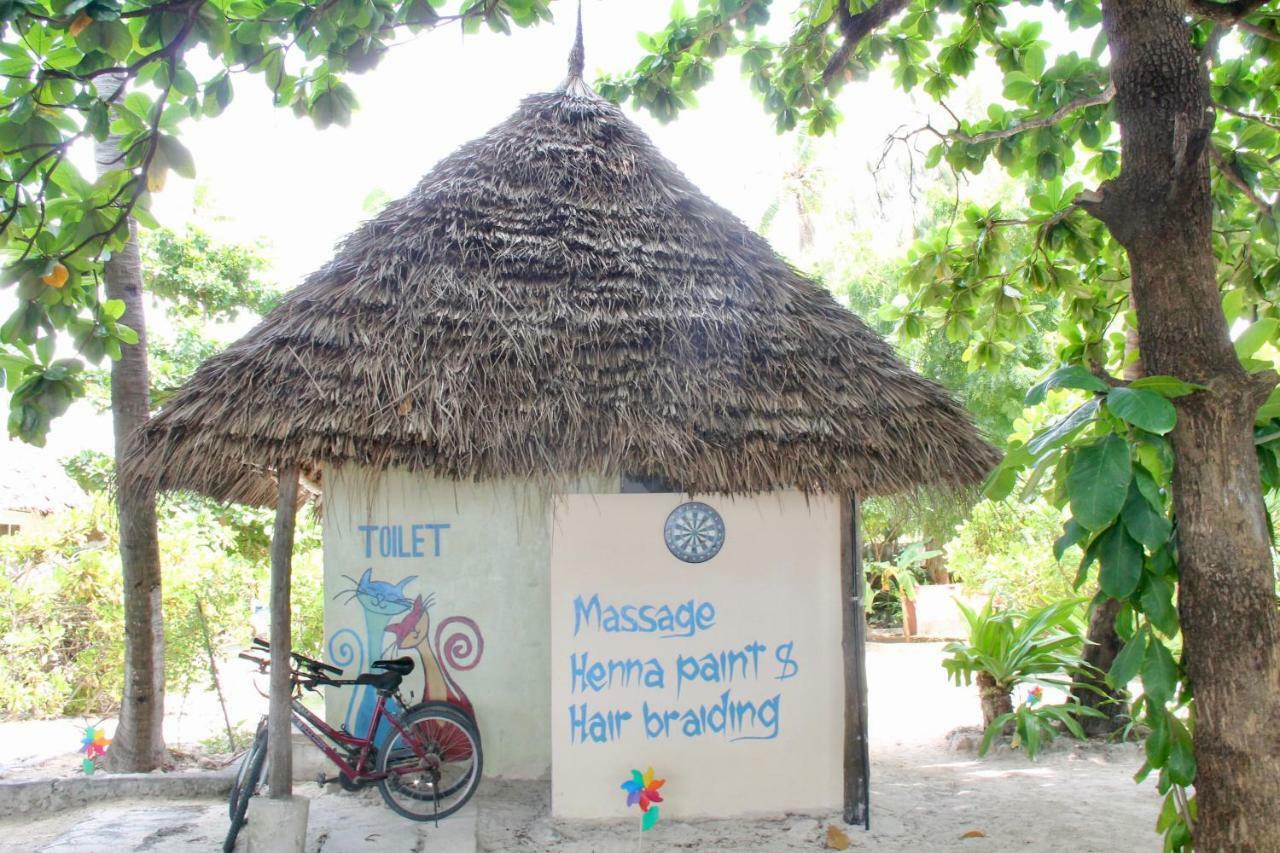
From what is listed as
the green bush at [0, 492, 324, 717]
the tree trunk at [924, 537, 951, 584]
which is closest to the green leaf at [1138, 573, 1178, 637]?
the green bush at [0, 492, 324, 717]

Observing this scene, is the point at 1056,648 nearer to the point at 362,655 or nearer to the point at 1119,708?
the point at 1119,708

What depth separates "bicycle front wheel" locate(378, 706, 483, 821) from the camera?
182 inches

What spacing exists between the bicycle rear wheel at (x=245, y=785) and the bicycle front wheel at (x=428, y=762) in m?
0.59

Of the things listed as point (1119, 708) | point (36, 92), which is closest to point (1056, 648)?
point (1119, 708)

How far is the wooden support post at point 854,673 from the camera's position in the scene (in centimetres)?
470

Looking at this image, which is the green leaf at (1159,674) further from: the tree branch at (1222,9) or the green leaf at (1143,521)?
the tree branch at (1222,9)

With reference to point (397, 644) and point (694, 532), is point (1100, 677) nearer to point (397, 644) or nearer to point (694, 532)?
point (694, 532)

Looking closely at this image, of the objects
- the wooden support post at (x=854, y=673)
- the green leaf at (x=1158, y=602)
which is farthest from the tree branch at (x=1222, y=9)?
the wooden support post at (x=854, y=673)

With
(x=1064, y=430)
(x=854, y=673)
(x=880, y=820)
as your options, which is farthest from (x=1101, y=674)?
(x=1064, y=430)

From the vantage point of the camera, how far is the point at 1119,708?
6422mm

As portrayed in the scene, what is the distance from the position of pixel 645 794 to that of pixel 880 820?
1.39m

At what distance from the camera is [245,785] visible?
4234 millimetres

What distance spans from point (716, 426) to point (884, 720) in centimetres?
448

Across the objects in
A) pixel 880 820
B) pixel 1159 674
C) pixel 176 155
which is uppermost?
pixel 176 155
